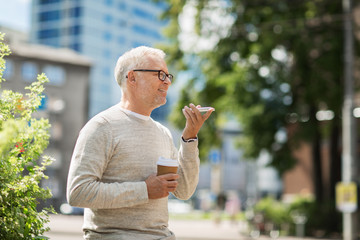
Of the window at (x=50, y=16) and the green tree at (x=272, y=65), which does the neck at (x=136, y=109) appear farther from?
the window at (x=50, y=16)

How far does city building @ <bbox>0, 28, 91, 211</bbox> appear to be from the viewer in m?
57.8

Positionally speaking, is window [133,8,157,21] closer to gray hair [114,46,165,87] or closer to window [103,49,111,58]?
window [103,49,111,58]

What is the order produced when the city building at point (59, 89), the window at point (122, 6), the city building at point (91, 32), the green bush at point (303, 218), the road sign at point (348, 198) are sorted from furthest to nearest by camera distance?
the window at point (122, 6), the city building at point (91, 32), the city building at point (59, 89), the green bush at point (303, 218), the road sign at point (348, 198)

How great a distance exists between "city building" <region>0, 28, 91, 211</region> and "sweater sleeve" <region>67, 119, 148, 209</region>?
54577mm

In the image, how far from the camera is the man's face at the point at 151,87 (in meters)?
2.94

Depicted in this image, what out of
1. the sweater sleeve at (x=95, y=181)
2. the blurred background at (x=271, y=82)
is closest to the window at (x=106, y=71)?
the blurred background at (x=271, y=82)

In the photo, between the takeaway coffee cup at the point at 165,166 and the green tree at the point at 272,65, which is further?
the green tree at the point at 272,65

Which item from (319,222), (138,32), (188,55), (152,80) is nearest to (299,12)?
(188,55)

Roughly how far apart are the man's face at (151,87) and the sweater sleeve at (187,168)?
0.89ft

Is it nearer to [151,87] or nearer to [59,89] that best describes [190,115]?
[151,87]

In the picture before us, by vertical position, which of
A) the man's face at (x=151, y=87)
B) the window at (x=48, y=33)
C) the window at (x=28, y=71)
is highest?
the window at (x=48, y=33)

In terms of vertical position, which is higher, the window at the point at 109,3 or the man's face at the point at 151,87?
the window at the point at 109,3

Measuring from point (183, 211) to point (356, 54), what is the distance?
29.5 m

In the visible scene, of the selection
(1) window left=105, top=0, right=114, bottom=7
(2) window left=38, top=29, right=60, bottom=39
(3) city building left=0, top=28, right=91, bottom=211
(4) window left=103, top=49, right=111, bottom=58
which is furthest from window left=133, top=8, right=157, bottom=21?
(3) city building left=0, top=28, right=91, bottom=211
